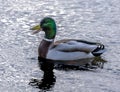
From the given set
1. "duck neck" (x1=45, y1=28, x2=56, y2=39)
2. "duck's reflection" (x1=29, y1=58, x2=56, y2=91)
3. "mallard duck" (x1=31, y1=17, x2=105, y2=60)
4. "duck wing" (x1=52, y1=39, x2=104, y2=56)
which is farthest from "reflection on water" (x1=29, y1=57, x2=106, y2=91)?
"duck neck" (x1=45, y1=28, x2=56, y2=39)

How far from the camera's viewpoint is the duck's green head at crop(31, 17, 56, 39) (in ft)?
53.7

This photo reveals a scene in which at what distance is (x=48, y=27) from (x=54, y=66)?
4.19 ft

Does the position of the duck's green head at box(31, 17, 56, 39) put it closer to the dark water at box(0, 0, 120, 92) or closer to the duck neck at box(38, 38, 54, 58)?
the duck neck at box(38, 38, 54, 58)

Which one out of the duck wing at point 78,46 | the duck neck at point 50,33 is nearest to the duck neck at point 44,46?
the duck neck at point 50,33

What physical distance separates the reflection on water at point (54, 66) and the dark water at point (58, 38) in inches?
1.0

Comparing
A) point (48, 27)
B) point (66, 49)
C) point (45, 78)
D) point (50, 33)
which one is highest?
point (48, 27)

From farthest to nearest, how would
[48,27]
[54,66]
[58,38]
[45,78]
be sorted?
1. [58,38]
2. [48,27]
3. [54,66]
4. [45,78]

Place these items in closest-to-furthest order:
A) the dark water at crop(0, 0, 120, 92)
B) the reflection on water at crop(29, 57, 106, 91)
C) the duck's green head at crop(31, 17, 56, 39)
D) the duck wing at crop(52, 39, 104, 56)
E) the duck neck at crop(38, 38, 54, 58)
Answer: the dark water at crop(0, 0, 120, 92)
the reflection on water at crop(29, 57, 106, 91)
the duck wing at crop(52, 39, 104, 56)
the duck neck at crop(38, 38, 54, 58)
the duck's green head at crop(31, 17, 56, 39)

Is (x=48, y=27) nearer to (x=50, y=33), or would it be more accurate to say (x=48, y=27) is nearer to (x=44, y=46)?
(x=50, y=33)

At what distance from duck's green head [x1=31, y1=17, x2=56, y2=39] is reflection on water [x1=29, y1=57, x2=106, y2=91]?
0.77 m

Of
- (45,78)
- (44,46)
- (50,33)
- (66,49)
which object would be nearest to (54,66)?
(66,49)

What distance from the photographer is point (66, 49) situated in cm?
1602

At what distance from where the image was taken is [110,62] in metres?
15.5

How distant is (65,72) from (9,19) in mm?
4434
